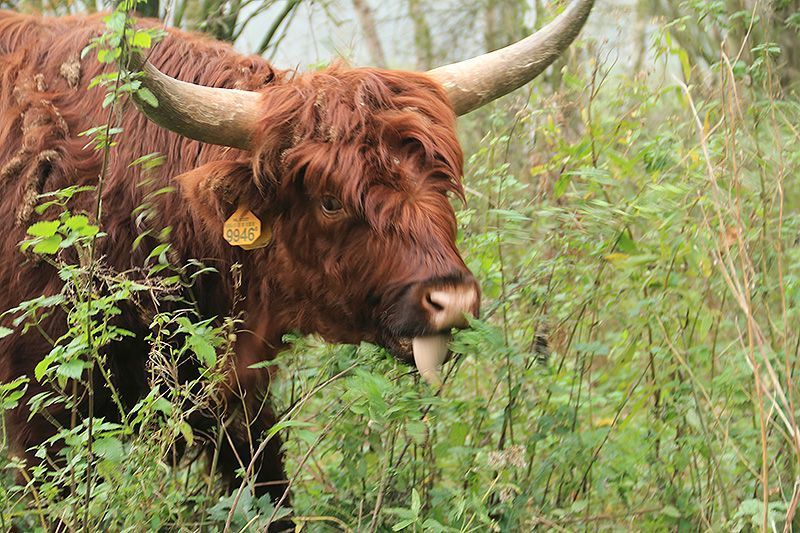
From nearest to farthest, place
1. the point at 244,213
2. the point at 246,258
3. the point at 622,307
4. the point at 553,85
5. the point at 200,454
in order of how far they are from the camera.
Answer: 1. the point at 244,213
2. the point at 246,258
3. the point at 200,454
4. the point at 622,307
5. the point at 553,85

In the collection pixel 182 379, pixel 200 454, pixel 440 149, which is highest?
pixel 440 149

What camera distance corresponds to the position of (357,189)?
3.45 m

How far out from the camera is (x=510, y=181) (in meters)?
4.20

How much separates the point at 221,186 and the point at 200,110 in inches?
14.1

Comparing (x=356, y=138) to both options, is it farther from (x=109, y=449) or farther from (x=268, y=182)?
(x=109, y=449)

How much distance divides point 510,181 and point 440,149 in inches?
27.2

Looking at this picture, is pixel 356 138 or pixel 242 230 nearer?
pixel 356 138

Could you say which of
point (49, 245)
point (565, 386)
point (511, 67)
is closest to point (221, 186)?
point (49, 245)

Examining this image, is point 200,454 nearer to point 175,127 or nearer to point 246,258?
point 246,258

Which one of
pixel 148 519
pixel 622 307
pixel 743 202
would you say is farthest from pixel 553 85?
pixel 148 519

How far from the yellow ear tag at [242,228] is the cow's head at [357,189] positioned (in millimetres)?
92

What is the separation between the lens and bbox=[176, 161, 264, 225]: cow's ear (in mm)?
3730

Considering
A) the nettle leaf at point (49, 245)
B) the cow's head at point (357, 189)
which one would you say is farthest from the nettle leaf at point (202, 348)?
the cow's head at point (357, 189)

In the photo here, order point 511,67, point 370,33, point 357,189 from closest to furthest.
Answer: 1. point 357,189
2. point 511,67
3. point 370,33
